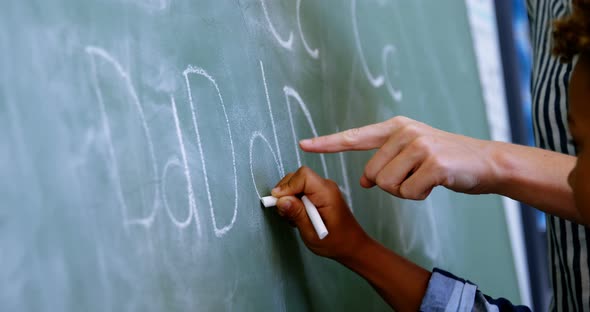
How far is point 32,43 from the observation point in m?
0.45

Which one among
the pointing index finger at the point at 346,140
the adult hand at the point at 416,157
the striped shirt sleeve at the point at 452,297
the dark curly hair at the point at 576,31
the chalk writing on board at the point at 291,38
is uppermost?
the chalk writing on board at the point at 291,38

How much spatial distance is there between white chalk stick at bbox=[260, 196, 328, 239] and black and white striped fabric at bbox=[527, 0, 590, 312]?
0.35 m

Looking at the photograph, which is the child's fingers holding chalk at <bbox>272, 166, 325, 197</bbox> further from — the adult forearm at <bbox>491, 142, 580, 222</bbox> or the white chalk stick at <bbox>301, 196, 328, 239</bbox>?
the adult forearm at <bbox>491, 142, 580, 222</bbox>

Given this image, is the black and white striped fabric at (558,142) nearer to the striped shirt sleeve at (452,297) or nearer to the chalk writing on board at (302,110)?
the striped shirt sleeve at (452,297)

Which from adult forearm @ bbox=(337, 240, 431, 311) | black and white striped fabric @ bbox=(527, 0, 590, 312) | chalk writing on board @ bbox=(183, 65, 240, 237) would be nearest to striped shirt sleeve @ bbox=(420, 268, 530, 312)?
adult forearm @ bbox=(337, 240, 431, 311)

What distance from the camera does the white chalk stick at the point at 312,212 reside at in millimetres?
650

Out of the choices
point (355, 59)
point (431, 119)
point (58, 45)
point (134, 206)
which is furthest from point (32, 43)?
point (431, 119)

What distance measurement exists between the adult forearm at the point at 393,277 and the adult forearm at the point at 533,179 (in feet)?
0.42

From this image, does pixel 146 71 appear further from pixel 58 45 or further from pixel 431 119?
pixel 431 119

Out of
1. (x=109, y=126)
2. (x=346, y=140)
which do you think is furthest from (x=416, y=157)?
(x=109, y=126)

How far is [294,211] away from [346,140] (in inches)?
3.2

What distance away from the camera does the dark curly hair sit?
0.50 metres

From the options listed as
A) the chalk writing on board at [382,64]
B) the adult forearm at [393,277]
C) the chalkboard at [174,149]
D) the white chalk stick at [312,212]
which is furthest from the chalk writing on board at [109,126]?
the chalk writing on board at [382,64]

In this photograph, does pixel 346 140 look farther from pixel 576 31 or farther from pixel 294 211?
pixel 576 31
